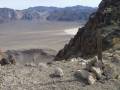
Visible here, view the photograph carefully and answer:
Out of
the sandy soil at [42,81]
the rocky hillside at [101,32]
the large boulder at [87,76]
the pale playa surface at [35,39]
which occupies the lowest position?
the pale playa surface at [35,39]

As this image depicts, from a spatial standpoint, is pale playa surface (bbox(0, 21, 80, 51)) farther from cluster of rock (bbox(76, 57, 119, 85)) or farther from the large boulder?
the large boulder

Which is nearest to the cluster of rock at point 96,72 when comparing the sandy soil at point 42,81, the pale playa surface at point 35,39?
the sandy soil at point 42,81

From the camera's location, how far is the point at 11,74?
14.7 m

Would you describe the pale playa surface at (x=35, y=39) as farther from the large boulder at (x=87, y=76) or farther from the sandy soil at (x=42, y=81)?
the large boulder at (x=87, y=76)

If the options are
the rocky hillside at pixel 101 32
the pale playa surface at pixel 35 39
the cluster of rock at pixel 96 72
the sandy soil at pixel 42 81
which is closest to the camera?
the sandy soil at pixel 42 81

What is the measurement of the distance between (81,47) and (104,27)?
2.57 metres

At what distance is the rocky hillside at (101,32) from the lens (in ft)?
93.9

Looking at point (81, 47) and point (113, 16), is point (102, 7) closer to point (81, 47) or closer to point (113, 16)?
point (113, 16)

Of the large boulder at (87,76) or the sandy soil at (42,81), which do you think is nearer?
the sandy soil at (42,81)

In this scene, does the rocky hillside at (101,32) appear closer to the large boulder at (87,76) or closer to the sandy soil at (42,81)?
the sandy soil at (42,81)

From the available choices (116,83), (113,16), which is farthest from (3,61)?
(113,16)

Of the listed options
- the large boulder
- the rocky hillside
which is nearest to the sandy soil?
the large boulder

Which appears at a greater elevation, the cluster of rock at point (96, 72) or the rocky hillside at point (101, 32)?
the cluster of rock at point (96, 72)

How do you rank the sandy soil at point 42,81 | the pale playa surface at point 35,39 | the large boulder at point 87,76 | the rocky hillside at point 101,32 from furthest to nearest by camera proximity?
the pale playa surface at point 35,39
the rocky hillside at point 101,32
the large boulder at point 87,76
the sandy soil at point 42,81
